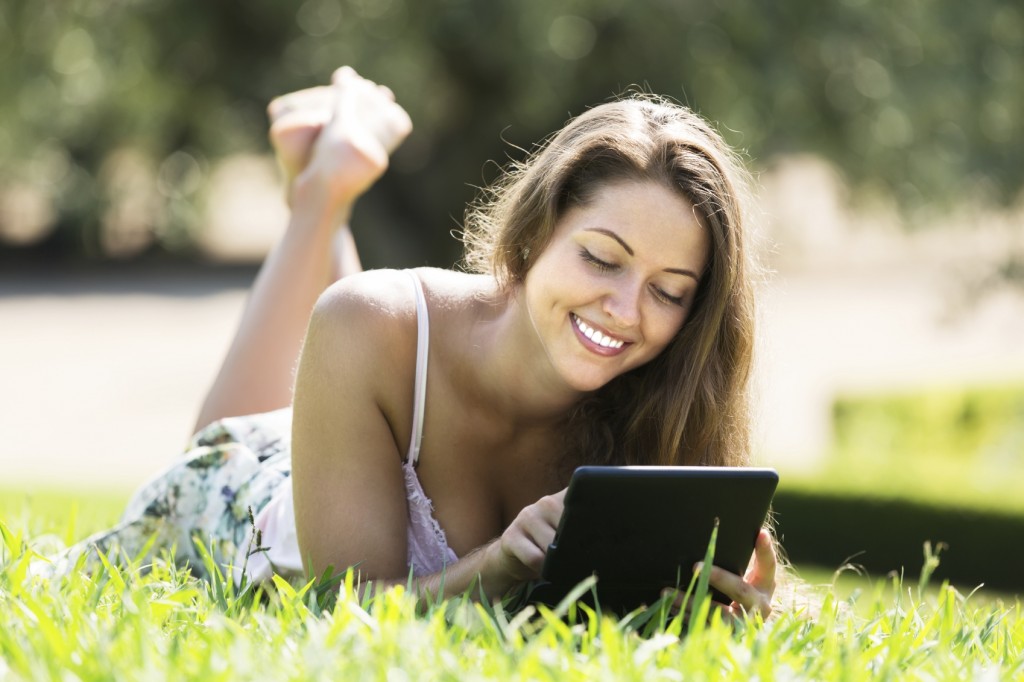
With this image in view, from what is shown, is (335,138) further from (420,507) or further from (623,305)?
(623,305)

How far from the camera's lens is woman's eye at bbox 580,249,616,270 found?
2.71 metres

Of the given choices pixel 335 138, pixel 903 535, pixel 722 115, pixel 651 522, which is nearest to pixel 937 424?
pixel 903 535

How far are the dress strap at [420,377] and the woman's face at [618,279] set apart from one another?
29cm

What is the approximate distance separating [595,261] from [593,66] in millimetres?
8411

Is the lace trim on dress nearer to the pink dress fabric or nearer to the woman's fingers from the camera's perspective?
the pink dress fabric

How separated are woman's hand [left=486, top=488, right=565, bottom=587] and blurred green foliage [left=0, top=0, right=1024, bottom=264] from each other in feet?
25.9

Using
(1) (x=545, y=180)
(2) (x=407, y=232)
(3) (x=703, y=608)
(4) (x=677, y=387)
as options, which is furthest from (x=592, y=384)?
(2) (x=407, y=232)

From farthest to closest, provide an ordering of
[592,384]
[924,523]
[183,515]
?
[924,523] → [183,515] → [592,384]

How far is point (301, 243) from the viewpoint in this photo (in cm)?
434

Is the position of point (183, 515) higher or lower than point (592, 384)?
lower

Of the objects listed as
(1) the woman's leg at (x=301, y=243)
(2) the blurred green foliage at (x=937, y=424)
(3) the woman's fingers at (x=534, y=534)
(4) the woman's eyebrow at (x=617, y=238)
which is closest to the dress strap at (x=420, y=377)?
(4) the woman's eyebrow at (x=617, y=238)

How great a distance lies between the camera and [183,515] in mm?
3561

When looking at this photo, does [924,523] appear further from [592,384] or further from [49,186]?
[49,186]

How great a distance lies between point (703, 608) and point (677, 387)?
0.98 metres
